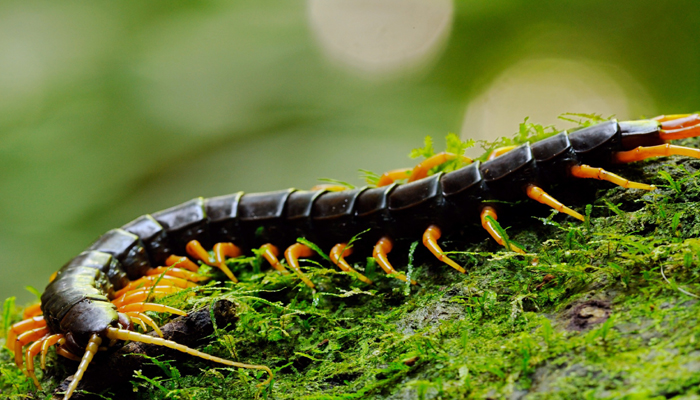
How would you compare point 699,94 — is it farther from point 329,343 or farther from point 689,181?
point 329,343

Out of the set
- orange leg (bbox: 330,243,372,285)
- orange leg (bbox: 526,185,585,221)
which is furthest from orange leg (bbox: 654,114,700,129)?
orange leg (bbox: 330,243,372,285)

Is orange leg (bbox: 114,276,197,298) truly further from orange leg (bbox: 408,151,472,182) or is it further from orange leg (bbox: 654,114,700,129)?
orange leg (bbox: 654,114,700,129)

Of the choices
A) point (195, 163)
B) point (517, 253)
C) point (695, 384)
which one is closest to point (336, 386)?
point (517, 253)

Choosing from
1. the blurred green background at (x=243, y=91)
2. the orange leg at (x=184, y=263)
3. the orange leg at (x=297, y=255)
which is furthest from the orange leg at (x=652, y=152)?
the blurred green background at (x=243, y=91)

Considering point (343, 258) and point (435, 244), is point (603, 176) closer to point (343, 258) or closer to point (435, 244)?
point (435, 244)

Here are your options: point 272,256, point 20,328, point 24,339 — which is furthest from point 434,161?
point 20,328

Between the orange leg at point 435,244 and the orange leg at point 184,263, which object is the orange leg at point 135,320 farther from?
the orange leg at point 435,244
